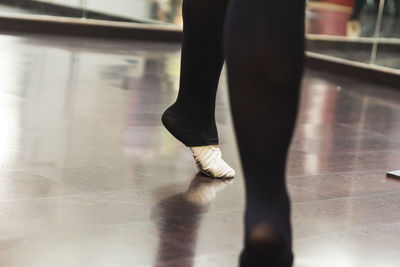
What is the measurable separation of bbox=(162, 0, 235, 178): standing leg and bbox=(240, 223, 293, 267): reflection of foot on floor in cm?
59

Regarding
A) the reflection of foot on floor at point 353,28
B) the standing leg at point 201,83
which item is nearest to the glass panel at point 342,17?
the reflection of foot on floor at point 353,28

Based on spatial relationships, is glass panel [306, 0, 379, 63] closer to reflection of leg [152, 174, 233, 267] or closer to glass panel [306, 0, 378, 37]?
glass panel [306, 0, 378, 37]

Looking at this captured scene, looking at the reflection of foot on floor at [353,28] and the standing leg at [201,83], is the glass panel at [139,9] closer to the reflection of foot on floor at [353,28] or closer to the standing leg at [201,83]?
the reflection of foot on floor at [353,28]

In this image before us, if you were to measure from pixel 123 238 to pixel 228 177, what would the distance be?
478 millimetres

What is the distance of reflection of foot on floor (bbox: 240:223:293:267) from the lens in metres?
0.75

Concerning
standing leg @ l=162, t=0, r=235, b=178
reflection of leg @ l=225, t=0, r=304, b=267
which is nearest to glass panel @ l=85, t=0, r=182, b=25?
standing leg @ l=162, t=0, r=235, b=178

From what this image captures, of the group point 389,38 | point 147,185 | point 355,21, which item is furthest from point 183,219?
point 355,21

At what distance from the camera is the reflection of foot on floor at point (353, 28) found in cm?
445

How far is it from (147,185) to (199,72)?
0.24 m

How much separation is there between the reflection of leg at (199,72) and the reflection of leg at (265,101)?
49cm

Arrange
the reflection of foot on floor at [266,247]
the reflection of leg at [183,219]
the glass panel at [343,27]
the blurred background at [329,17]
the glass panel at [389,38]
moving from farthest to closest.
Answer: the glass panel at [343,27], the blurred background at [329,17], the glass panel at [389,38], the reflection of leg at [183,219], the reflection of foot on floor at [266,247]

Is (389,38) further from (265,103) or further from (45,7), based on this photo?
(265,103)

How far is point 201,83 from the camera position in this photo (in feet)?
4.66

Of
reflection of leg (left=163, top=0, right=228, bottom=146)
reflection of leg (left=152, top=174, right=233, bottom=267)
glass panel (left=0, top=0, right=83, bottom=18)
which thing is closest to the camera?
reflection of leg (left=152, top=174, right=233, bottom=267)
